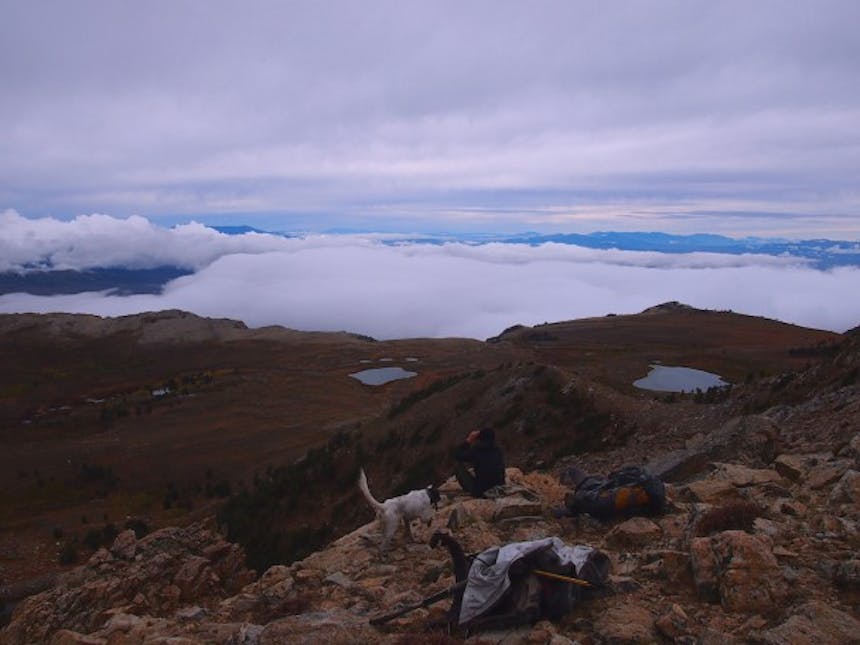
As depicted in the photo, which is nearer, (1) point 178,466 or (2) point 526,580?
(2) point 526,580

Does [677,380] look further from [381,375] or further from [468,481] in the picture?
[381,375]

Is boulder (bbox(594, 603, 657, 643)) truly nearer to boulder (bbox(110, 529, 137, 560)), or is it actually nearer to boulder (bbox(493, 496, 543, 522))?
boulder (bbox(493, 496, 543, 522))

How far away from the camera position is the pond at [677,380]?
3392 centimetres

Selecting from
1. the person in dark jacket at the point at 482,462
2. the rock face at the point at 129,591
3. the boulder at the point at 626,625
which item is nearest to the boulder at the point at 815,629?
the boulder at the point at 626,625

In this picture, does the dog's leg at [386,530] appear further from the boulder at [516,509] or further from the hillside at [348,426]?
the boulder at [516,509]

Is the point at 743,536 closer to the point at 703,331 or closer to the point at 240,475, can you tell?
the point at 240,475

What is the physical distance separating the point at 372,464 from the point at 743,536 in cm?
2009

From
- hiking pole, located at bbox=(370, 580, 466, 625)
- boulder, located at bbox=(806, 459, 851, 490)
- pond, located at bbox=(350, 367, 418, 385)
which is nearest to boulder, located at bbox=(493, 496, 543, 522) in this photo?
hiking pole, located at bbox=(370, 580, 466, 625)

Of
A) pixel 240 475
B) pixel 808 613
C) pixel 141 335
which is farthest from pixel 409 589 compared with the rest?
pixel 141 335

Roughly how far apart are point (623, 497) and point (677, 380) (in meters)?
29.3

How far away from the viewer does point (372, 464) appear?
2608cm

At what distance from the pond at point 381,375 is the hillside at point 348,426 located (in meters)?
1.90

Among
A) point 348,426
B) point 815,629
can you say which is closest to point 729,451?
point 815,629

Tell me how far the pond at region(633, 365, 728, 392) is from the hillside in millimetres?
1514
